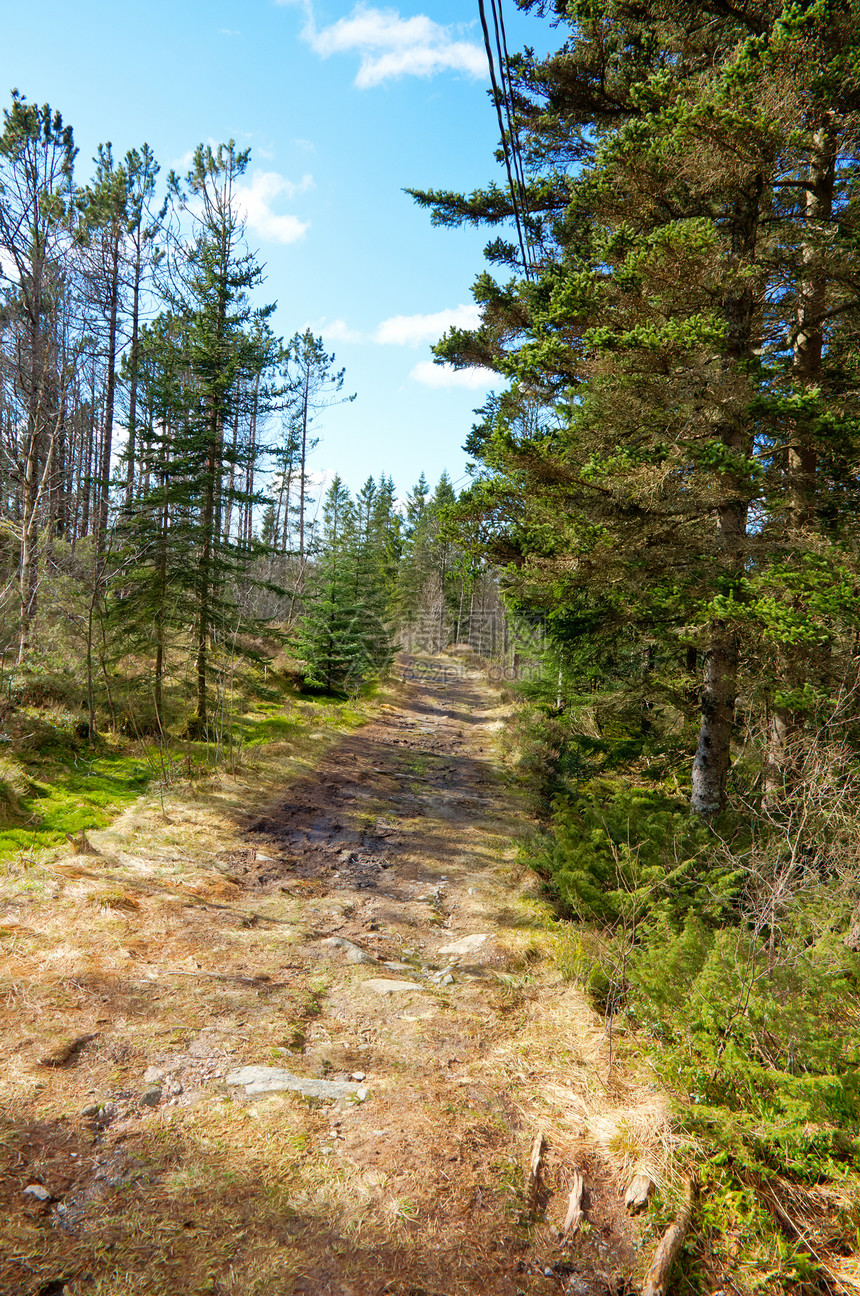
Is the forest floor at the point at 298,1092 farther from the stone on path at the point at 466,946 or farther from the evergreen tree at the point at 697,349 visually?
the evergreen tree at the point at 697,349

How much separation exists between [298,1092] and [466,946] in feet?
8.52

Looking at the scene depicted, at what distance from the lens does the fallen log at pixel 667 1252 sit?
2.59 meters

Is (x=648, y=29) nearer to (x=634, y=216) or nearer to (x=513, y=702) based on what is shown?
(x=634, y=216)

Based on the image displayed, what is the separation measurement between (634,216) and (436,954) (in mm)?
8537

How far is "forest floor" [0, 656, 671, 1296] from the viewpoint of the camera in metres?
2.55

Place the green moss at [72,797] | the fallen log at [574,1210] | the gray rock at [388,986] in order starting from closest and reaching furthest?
the fallen log at [574,1210]
the gray rock at [388,986]
the green moss at [72,797]

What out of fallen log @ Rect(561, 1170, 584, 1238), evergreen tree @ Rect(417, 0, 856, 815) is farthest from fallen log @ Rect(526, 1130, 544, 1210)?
evergreen tree @ Rect(417, 0, 856, 815)

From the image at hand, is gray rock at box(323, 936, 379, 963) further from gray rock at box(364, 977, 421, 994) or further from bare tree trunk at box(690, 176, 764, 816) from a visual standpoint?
bare tree trunk at box(690, 176, 764, 816)

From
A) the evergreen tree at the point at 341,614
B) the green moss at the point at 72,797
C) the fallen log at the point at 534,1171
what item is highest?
the evergreen tree at the point at 341,614

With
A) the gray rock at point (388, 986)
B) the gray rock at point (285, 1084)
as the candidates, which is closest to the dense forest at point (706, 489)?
the gray rock at point (388, 986)

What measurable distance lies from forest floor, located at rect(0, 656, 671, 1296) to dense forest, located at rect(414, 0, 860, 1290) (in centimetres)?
74

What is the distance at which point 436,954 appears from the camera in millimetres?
5664

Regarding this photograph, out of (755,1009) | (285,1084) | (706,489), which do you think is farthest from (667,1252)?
(706,489)

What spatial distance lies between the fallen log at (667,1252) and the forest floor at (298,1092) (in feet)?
0.31
